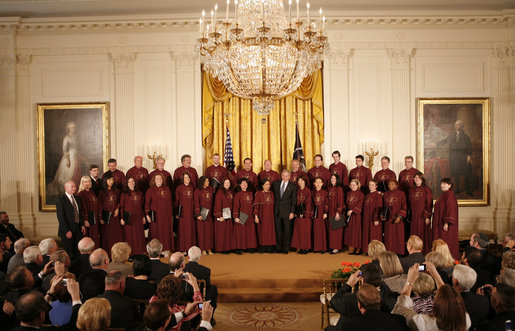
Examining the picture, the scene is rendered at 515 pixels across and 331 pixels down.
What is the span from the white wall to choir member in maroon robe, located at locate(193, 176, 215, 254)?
1932mm

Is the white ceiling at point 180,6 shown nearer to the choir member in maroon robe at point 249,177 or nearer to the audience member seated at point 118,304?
the choir member in maroon robe at point 249,177

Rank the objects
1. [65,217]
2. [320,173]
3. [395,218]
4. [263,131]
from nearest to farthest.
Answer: [65,217] → [395,218] → [320,173] → [263,131]

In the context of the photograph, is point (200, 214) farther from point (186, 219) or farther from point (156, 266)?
point (156, 266)

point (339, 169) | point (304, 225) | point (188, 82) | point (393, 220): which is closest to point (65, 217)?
point (188, 82)

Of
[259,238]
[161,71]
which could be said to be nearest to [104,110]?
[161,71]

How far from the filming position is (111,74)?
1177 cm

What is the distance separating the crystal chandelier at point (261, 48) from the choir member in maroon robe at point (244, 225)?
3.55m

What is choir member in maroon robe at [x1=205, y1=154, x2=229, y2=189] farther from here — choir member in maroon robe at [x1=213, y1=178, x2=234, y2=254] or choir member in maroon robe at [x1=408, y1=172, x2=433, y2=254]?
choir member in maroon robe at [x1=408, y1=172, x2=433, y2=254]

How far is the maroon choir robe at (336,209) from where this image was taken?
9820 millimetres

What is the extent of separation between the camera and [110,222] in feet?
31.9

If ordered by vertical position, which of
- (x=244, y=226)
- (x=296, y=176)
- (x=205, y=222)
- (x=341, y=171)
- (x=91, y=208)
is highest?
(x=341, y=171)

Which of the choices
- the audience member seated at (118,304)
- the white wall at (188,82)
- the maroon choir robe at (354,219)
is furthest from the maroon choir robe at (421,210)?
the audience member seated at (118,304)

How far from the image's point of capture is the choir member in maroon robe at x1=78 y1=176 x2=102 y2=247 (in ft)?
30.1

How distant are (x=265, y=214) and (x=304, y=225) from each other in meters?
0.92
